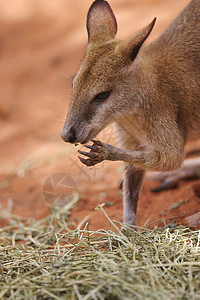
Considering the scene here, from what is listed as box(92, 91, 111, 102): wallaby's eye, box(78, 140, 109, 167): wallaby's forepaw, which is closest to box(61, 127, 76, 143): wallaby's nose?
box(78, 140, 109, 167): wallaby's forepaw

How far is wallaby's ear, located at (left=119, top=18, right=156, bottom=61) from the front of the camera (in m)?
3.15

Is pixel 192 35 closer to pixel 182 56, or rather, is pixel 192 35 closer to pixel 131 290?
pixel 182 56

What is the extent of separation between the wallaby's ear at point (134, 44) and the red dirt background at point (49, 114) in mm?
606

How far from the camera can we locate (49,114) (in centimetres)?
726

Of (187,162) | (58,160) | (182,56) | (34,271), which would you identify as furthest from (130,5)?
(34,271)

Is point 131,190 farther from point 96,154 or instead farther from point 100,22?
point 100,22

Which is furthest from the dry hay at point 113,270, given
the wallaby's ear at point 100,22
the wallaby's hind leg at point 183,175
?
the wallaby's ear at point 100,22

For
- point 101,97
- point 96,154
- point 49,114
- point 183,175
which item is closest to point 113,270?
point 96,154

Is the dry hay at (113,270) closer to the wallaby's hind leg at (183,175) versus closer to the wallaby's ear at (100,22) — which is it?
the wallaby's hind leg at (183,175)

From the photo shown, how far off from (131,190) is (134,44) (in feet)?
4.73

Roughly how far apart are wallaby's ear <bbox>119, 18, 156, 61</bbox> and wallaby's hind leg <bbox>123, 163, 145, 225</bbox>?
112 centimetres

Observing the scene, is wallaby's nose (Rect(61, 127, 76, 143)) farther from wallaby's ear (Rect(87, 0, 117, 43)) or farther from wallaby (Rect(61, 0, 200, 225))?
wallaby's ear (Rect(87, 0, 117, 43))

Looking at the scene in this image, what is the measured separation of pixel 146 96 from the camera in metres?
3.48

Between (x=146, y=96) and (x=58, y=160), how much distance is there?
114 inches
